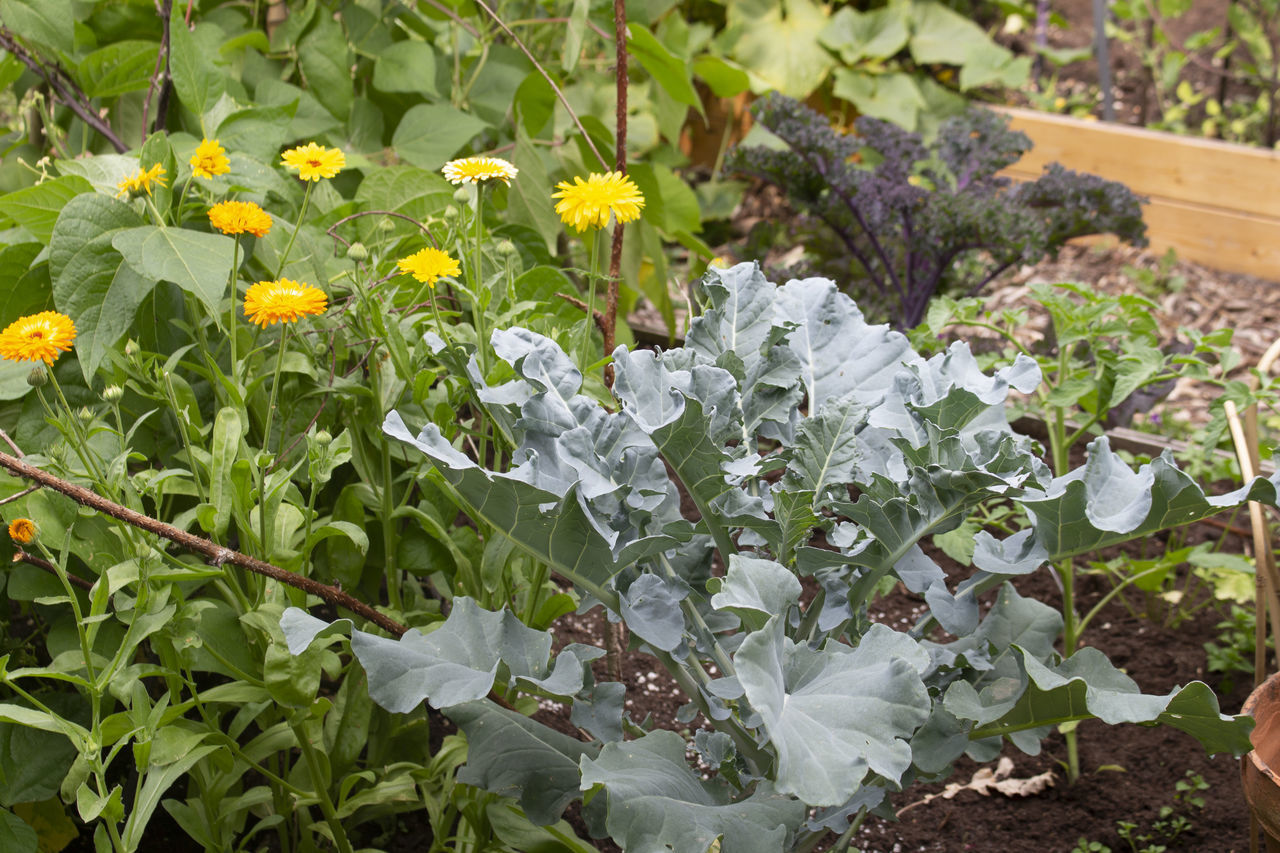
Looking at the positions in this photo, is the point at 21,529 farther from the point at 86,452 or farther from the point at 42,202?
the point at 42,202

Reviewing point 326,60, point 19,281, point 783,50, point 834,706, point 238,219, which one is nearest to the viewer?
point 834,706

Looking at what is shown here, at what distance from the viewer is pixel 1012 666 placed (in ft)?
3.67

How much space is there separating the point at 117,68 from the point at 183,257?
2.12 ft

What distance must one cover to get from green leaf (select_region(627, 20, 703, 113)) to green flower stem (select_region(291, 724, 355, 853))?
138cm

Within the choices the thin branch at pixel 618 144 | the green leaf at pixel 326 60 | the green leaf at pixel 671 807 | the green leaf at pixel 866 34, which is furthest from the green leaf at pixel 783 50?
the green leaf at pixel 671 807

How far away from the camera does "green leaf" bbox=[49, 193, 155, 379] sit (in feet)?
4.07

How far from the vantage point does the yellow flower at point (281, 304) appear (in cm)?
110

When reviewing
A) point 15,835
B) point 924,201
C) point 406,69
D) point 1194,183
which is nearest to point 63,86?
point 406,69

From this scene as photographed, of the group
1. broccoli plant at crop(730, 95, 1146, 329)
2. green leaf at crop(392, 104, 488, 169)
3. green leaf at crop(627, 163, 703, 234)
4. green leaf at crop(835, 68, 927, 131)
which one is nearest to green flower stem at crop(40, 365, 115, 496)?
green leaf at crop(392, 104, 488, 169)

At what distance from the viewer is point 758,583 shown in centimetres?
93

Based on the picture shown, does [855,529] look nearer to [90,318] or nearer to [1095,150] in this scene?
[90,318]

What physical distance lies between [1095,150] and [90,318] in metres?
3.48

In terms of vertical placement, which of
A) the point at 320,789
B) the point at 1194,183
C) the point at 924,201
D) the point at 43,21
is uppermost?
the point at 43,21

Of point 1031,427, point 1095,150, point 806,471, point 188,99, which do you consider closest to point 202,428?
point 188,99
